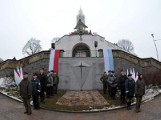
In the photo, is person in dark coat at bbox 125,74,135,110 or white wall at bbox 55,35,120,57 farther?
→ white wall at bbox 55,35,120,57

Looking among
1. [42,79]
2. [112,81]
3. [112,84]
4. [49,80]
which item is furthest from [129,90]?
[49,80]

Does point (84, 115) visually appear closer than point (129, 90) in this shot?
Yes

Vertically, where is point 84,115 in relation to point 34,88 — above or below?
below

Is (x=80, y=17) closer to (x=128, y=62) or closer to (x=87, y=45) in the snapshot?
(x=87, y=45)

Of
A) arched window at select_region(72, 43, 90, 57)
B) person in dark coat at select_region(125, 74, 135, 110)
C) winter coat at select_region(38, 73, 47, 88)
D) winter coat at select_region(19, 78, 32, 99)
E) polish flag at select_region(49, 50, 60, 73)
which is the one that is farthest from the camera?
arched window at select_region(72, 43, 90, 57)

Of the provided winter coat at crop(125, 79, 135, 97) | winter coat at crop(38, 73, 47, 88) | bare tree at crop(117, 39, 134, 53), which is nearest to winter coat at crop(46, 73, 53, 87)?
winter coat at crop(38, 73, 47, 88)

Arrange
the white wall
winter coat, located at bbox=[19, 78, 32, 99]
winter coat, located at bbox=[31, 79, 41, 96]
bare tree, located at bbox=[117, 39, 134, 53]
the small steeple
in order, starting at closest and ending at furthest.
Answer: winter coat, located at bbox=[19, 78, 32, 99] < winter coat, located at bbox=[31, 79, 41, 96] < the white wall < the small steeple < bare tree, located at bbox=[117, 39, 134, 53]

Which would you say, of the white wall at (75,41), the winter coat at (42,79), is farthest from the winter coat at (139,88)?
the white wall at (75,41)

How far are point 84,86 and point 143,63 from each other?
18.9 feet

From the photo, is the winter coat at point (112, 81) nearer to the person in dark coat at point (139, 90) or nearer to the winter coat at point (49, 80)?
the person in dark coat at point (139, 90)

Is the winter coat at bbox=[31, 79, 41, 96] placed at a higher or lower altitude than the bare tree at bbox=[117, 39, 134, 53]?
lower

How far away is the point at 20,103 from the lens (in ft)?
47.7

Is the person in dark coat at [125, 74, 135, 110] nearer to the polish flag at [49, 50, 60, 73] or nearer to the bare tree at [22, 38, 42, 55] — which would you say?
the polish flag at [49, 50, 60, 73]

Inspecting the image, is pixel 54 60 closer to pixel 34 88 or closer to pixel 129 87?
pixel 34 88
